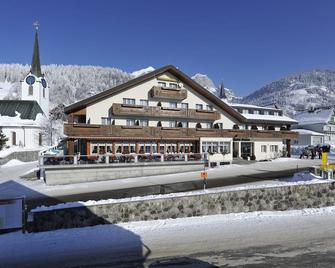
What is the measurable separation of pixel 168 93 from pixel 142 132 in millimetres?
5869

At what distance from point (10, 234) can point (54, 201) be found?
22.0 feet

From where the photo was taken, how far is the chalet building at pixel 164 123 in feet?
110

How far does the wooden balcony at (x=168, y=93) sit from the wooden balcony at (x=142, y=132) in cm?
387

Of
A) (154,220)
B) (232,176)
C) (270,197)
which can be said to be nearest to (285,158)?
(232,176)

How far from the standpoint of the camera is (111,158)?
29.8m

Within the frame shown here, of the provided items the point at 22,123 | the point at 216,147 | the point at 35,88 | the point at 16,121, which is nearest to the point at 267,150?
the point at 216,147

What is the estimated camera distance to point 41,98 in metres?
67.6

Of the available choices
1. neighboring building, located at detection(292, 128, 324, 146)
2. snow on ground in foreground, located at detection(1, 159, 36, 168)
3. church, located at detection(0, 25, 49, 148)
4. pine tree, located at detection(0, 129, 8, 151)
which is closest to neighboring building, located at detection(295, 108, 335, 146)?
neighboring building, located at detection(292, 128, 324, 146)

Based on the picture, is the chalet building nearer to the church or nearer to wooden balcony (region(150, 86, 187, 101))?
wooden balcony (region(150, 86, 187, 101))

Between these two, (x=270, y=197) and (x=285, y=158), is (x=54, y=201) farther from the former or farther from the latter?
(x=285, y=158)

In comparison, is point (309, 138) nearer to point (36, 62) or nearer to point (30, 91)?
point (30, 91)

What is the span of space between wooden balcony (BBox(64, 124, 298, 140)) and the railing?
3357mm

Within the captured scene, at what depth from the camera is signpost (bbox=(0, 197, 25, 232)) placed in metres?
14.2

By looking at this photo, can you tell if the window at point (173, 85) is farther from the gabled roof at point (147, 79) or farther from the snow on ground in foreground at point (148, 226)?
the snow on ground in foreground at point (148, 226)
